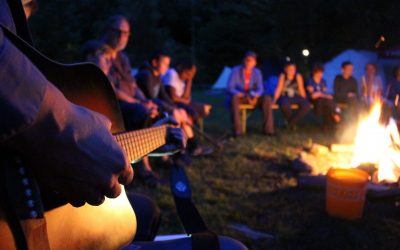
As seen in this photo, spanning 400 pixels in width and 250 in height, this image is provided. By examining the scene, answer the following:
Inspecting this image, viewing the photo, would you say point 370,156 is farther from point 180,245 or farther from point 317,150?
point 180,245

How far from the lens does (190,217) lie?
6.97ft

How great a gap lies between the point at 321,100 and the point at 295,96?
592mm

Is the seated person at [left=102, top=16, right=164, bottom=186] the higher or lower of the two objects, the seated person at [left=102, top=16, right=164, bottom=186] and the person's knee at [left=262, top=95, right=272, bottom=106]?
the higher

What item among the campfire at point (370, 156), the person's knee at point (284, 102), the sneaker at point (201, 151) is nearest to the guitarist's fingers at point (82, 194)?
the campfire at point (370, 156)

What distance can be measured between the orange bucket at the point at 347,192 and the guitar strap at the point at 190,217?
2.07 m

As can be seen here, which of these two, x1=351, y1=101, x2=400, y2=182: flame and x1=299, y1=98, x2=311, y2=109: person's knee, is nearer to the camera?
x1=351, y1=101, x2=400, y2=182: flame

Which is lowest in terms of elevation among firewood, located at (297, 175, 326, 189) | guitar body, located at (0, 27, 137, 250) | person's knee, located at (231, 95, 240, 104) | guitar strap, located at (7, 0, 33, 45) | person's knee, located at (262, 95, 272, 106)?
firewood, located at (297, 175, 326, 189)

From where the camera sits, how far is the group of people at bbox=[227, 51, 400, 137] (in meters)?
8.96

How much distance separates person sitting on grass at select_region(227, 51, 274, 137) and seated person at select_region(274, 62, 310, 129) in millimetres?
426

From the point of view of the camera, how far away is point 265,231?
3.76 m

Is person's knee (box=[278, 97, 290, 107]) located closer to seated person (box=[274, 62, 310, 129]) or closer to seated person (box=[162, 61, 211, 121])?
seated person (box=[274, 62, 310, 129])

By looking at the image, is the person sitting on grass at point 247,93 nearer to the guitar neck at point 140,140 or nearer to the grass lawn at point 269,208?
the grass lawn at point 269,208

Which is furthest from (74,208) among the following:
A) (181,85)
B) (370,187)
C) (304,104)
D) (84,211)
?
(304,104)

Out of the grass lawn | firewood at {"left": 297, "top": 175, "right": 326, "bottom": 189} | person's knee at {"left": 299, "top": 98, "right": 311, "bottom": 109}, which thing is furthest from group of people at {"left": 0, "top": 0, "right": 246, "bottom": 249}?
person's knee at {"left": 299, "top": 98, "right": 311, "bottom": 109}
